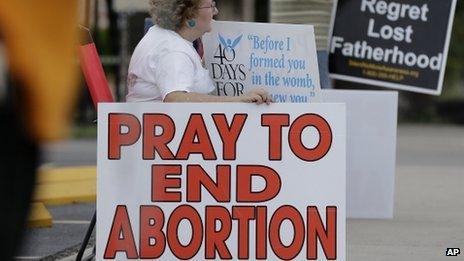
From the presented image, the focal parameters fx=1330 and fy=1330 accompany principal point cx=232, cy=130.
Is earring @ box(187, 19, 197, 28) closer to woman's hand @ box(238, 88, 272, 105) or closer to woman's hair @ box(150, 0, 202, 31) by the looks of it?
woman's hair @ box(150, 0, 202, 31)

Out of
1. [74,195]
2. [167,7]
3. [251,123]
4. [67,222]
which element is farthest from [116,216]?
[74,195]

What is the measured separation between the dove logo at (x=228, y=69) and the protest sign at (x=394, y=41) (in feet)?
8.59

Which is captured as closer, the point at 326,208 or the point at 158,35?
the point at 326,208

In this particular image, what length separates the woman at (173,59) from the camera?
20.7 feet

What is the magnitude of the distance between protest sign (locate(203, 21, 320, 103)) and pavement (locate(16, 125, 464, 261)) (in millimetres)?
958

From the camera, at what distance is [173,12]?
6.68m

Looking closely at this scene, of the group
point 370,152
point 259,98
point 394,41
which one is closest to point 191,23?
point 259,98

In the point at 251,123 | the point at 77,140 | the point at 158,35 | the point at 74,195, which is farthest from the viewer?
the point at 77,140

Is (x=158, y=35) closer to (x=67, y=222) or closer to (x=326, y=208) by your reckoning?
(x=326, y=208)

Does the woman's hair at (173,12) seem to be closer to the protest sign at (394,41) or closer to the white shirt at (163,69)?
the white shirt at (163,69)

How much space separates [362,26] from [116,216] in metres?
3.94

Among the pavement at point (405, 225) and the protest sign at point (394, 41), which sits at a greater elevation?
the protest sign at point (394, 41)

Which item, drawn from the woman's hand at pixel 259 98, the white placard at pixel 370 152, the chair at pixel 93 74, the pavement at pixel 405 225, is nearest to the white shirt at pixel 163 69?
the chair at pixel 93 74

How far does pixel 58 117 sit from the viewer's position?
121 inches
